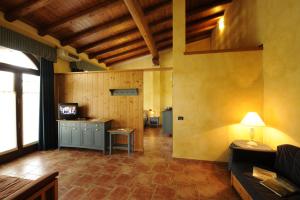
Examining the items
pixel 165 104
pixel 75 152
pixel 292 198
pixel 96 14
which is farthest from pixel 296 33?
pixel 165 104

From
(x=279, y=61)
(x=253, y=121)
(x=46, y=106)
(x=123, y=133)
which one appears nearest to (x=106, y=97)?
(x=123, y=133)

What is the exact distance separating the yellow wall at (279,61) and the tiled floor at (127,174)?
1.25 m

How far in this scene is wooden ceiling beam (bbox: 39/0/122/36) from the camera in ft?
11.2

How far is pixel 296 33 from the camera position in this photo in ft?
7.31

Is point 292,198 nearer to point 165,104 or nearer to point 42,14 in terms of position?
point 42,14

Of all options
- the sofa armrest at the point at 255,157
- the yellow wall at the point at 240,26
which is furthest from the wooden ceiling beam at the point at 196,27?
the sofa armrest at the point at 255,157

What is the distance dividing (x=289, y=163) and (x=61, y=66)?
226 inches

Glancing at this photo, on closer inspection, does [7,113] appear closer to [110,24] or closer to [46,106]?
[46,106]

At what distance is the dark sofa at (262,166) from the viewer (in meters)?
1.73

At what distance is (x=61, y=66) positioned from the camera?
4.88m

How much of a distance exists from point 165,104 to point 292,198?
6215 millimetres

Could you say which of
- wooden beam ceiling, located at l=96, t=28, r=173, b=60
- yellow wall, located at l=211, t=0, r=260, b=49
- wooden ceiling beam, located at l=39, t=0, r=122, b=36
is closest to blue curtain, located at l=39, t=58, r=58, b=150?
wooden ceiling beam, located at l=39, t=0, r=122, b=36

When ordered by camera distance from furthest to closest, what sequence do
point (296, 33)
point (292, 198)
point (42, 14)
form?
point (42, 14) < point (296, 33) < point (292, 198)

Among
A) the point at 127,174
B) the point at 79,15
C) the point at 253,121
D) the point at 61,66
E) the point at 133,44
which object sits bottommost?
the point at 127,174
